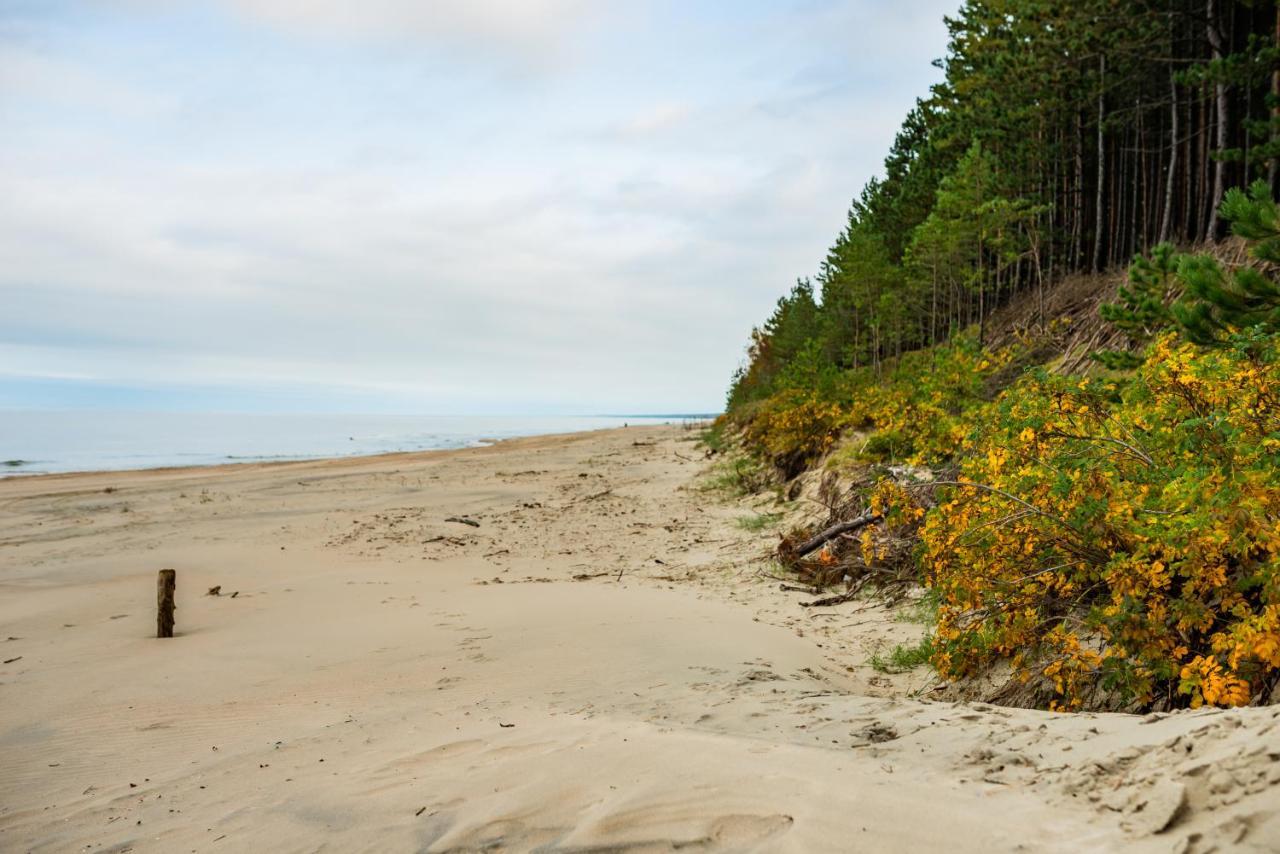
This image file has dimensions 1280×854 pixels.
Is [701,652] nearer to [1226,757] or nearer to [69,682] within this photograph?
[1226,757]

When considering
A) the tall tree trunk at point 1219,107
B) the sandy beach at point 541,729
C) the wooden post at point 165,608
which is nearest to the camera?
the sandy beach at point 541,729

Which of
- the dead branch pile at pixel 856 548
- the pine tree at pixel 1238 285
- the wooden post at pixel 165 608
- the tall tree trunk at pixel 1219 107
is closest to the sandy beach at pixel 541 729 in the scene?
the wooden post at pixel 165 608

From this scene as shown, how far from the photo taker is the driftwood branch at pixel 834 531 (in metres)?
7.92

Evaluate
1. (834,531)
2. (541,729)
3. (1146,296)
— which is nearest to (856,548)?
(834,531)

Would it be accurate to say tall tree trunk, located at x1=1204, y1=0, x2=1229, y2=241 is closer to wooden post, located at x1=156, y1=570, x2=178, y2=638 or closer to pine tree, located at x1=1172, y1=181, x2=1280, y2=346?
pine tree, located at x1=1172, y1=181, x2=1280, y2=346

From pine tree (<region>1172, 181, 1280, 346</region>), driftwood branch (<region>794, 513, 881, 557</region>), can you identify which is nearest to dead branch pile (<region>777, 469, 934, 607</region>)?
driftwood branch (<region>794, 513, 881, 557</region>)

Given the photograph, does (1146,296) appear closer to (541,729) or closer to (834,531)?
(834,531)

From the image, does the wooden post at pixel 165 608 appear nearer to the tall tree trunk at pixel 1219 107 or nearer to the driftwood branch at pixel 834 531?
the driftwood branch at pixel 834 531

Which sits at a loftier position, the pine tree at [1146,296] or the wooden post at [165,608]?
the pine tree at [1146,296]

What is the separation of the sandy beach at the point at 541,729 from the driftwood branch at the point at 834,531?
0.87m

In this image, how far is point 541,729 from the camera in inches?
152

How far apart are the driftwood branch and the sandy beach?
87 centimetres

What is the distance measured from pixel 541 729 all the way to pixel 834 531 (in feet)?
17.3

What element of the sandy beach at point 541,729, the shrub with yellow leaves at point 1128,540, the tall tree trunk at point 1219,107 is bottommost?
the sandy beach at point 541,729
